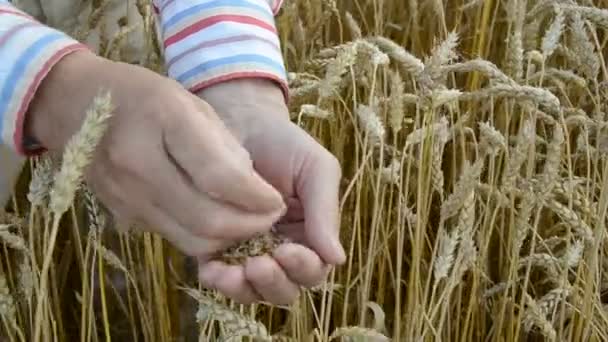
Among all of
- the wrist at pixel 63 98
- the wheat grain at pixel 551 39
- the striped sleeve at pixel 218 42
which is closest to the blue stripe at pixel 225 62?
the striped sleeve at pixel 218 42

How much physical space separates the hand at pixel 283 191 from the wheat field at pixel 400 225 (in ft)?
0.08

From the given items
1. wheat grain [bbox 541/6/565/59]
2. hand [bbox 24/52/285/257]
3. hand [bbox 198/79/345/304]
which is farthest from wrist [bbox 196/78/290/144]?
wheat grain [bbox 541/6/565/59]

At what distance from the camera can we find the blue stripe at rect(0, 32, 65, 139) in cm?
54

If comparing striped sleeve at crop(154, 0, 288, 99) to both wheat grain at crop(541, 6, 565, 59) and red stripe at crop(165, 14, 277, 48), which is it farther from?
wheat grain at crop(541, 6, 565, 59)

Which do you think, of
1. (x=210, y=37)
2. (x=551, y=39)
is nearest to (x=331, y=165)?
(x=210, y=37)

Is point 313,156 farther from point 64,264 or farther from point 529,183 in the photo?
point 64,264

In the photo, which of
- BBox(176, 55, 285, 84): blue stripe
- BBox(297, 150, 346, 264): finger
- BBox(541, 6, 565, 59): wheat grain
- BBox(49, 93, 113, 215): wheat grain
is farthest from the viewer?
BBox(541, 6, 565, 59): wheat grain

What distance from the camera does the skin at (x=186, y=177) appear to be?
1.62ft

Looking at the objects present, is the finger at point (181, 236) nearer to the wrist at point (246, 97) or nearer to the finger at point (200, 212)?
the finger at point (200, 212)

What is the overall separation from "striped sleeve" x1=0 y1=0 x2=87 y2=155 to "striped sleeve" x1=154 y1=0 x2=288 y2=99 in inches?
4.9

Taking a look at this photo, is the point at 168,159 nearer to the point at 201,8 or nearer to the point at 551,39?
the point at 201,8

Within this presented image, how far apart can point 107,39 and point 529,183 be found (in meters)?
0.40

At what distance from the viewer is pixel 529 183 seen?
0.78 m

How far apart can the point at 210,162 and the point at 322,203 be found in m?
0.11
